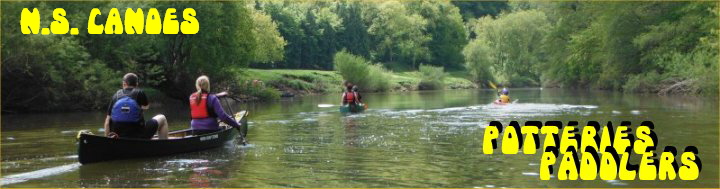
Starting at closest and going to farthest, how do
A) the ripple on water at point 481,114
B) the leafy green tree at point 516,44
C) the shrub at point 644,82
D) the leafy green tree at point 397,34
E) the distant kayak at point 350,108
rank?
the ripple on water at point 481,114 → the distant kayak at point 350,108 → the shrub at point 644,82 → the leafy green tree at point 516,44 → the leafy green tree at point 397,34

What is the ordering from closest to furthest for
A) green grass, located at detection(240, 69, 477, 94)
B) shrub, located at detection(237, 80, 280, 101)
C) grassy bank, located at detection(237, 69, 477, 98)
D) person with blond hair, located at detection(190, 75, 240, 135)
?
1. person with blond hair, located at detection(190, 75, 240, 135)
2. shrub, located at detection(237, 80, 280, 101)
3. grassy bank, located at detection(237, 69, 477, 98)
4. green grass, located at detection(240, 69, 477, 94)

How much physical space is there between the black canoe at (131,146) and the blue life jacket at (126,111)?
1.40 feet

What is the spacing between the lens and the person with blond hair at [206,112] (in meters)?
16.8

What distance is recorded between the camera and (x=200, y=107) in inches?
675

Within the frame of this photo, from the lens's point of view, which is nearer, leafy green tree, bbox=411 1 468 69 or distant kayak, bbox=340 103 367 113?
distant kayak, bbox=340 103 367 113

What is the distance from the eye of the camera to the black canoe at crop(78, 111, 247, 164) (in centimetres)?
1402

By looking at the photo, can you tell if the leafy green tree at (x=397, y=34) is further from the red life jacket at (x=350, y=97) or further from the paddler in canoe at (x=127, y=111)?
the paddler in canoe at (x=127, y=111)

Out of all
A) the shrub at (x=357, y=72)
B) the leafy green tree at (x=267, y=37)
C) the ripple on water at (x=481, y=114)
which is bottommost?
the ripple on water at (x=481, y=114)

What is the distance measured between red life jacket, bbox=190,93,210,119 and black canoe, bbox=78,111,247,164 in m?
0.52

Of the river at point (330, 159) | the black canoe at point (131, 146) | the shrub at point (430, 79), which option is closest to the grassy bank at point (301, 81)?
the shrub at point (430, 79)

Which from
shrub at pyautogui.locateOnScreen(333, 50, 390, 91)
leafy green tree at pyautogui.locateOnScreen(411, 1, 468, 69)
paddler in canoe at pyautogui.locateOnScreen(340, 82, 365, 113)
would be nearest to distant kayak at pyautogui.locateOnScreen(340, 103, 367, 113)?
paddler in canoe at pyautogui.locateOnScreen(340, 82, 365, 113)

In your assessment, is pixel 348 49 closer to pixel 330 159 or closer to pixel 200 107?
pixel 200 107

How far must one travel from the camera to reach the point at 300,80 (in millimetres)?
64500

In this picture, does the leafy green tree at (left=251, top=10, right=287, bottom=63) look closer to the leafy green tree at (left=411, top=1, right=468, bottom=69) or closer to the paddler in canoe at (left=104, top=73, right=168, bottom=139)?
the leafy green tree at (left=411, top=1, right=468, bottom=69)
